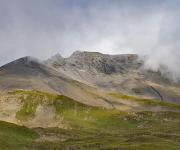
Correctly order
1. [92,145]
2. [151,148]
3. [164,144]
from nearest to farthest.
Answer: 1. [151,148]
2. [164,144]
3. [92,145]

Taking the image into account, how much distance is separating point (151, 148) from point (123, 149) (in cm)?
878

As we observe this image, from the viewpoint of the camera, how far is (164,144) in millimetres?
159500

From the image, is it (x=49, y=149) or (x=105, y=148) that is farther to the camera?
(x=49, y=149)

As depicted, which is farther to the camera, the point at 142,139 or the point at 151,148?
the point at 142,139

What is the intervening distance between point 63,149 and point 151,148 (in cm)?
3478

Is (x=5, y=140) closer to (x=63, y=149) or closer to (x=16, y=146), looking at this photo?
(x=16, y=146)

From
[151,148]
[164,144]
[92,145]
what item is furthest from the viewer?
[92,145]

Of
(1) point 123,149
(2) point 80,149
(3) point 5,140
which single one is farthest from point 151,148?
(3) point 5,140

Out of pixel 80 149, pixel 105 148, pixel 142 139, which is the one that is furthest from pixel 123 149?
pixel 142 139

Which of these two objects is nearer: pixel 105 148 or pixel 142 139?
pixel 105 148

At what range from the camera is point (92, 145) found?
173 m

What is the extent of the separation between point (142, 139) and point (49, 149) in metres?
35.9

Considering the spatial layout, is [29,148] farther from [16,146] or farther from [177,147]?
[177,147]

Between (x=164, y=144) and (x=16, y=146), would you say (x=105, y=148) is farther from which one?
(x=16, y=146)
